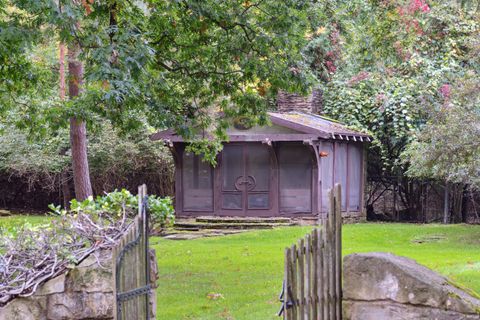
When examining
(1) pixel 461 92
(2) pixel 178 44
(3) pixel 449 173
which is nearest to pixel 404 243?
(3) pixel 449 173

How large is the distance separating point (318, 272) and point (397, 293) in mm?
677

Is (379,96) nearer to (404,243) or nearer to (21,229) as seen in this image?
(404,243)

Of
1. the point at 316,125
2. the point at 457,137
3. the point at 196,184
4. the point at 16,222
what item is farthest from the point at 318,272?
the point at 196,184

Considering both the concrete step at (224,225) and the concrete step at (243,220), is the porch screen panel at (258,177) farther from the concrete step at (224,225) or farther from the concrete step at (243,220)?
the concrete step at (224,225)

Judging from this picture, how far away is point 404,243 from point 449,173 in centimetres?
254

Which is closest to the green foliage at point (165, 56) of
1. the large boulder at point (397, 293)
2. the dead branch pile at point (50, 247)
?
the dead branch pile at point (50, 247)

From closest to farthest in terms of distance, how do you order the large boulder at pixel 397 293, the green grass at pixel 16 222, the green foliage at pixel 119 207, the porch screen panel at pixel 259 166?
1. the large boulder at pixel 397 293
2. the green foliage at pixel 119 207
3. the green grass at pixel 16 222
4. the porch screen panel at pixel 259 166

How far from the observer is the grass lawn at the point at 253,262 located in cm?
1003

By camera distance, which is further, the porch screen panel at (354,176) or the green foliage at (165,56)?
the porch screen panel at (354,176)

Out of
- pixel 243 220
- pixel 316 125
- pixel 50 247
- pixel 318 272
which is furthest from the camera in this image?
pixel 243 220

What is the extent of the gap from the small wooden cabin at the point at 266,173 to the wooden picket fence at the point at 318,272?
51.4 ft

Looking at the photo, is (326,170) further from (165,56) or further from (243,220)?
(165,56)

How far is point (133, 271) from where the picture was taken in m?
6.30

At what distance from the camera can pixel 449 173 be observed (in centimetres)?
1845
